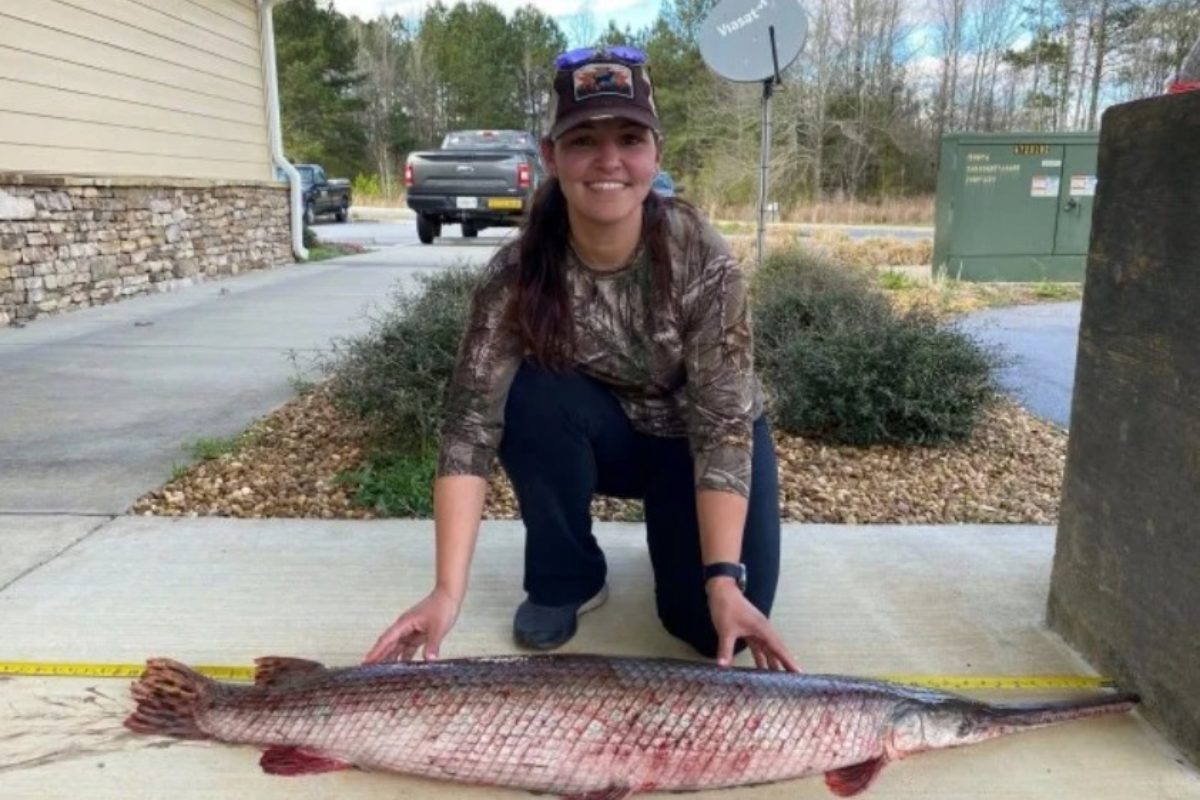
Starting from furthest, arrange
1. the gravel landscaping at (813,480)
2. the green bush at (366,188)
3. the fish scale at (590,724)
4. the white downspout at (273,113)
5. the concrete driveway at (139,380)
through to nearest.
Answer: the green bush at (366,188), the white downspout at (273,113), the concrete driveway at (139,380), the gravel landscaping at (813,480), the fish scale at (590,724)

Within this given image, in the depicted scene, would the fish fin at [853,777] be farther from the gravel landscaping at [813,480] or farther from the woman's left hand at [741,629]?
the gravel landscaping at [813,480]

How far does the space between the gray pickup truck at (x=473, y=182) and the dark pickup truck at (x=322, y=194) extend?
30.0 ft

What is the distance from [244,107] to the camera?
12773 mm

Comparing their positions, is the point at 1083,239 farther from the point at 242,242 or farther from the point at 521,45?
the point at 521,45

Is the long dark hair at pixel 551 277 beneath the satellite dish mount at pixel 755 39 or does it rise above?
beneath

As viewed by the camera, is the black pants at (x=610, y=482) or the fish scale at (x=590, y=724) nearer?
the fish scale at (x=590, y=724)

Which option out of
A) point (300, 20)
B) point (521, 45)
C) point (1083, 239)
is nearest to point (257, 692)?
point (1083, 239)

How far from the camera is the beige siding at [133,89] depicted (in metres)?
8.23

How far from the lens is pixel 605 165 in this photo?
7.84 ft

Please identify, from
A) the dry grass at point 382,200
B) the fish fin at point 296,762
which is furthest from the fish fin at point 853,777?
the dry grass at point 382,200

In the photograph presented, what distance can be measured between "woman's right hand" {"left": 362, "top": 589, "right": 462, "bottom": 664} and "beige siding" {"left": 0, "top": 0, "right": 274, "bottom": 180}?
24.2 ft

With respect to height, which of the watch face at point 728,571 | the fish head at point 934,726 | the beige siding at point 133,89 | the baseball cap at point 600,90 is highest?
the beige siding at point 133,89

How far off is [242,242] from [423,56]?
51492 mm

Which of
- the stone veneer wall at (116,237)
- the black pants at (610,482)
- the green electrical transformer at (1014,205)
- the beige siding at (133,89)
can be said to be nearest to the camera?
the black pants at (610,482)
